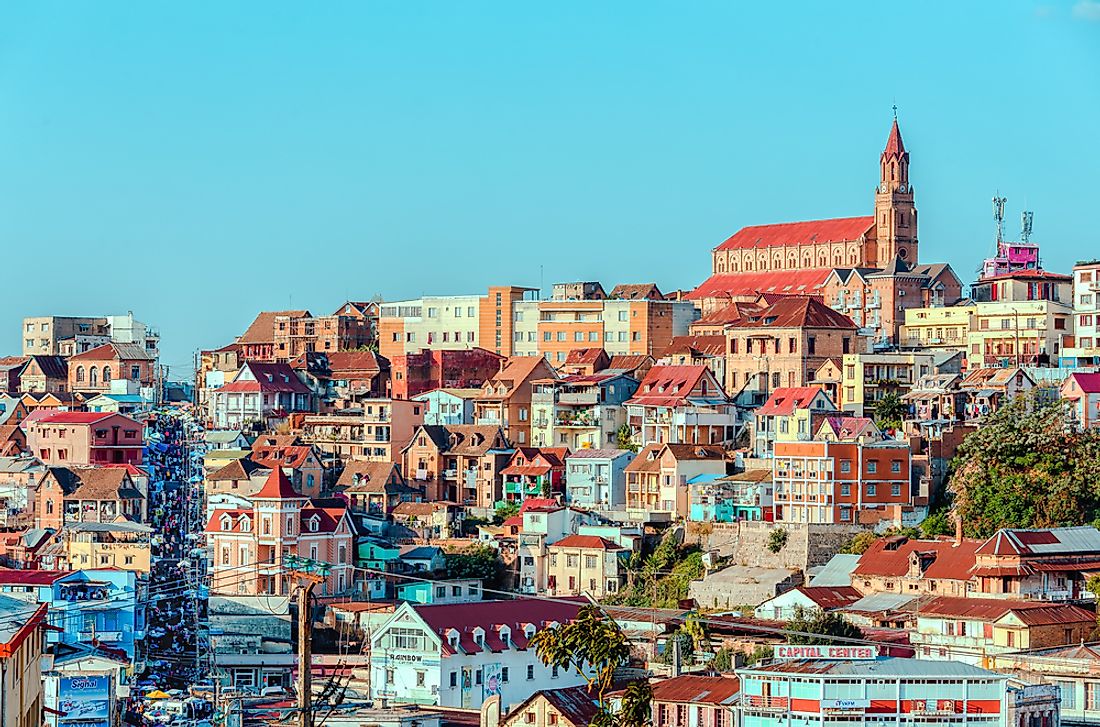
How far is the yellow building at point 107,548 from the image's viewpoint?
51812 millimetres

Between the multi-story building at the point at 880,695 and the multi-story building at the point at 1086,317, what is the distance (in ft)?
86.0

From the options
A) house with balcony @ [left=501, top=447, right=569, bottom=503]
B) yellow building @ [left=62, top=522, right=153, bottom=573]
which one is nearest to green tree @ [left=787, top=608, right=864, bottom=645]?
house with balcony @ [left=501, top=447, right=569, bottom=503]

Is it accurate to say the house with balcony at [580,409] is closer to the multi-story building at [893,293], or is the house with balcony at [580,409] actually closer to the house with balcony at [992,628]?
the multi-story building at [893,293]

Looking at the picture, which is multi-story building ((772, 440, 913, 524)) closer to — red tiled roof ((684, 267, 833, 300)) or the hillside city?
the hillside city

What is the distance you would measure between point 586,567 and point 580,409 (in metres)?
10.9

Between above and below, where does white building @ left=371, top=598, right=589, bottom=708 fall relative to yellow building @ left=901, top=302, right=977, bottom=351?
below

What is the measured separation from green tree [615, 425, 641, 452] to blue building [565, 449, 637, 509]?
5.90ft

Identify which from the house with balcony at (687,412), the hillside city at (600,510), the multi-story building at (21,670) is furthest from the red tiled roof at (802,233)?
the multi-story building at (21,670)

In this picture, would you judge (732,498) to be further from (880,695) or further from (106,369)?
(106,369)

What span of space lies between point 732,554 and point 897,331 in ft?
65.4

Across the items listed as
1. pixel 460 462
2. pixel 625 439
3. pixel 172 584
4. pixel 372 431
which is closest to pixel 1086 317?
pixel 625 439

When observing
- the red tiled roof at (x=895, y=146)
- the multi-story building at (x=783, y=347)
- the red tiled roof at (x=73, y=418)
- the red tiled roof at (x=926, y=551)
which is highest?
the red tiled roof at (x=895, y=146)

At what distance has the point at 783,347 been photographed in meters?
57.7

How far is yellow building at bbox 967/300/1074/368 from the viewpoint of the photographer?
5703 centimetres
